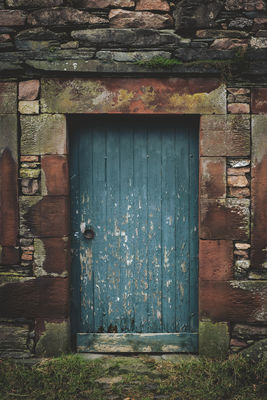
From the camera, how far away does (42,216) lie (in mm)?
3279

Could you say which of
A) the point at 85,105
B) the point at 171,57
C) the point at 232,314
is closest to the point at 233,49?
the point at 171,57

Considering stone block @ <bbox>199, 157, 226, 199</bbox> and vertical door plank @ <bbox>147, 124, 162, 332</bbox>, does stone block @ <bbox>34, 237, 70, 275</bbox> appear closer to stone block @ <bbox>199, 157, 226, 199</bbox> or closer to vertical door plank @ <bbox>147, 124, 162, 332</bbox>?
vertical door plank @ <bbox>147, 124, 162, 332</bbox>

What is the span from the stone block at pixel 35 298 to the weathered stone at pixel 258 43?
2.86m

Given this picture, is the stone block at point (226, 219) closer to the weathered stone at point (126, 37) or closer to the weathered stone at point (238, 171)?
the weathered stone at point (238, 171)

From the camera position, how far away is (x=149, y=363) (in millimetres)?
3275

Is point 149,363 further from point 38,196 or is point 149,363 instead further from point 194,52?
point 194,52

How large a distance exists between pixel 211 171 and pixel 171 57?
1.14 metres

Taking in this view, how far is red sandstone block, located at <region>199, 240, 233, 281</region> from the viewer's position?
128 inches

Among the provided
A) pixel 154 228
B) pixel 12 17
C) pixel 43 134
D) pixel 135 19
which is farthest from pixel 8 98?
pixel 154 228

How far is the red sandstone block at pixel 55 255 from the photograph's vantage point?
3279 mm

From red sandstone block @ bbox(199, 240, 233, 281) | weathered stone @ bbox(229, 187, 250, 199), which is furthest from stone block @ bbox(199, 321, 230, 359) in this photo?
weathered stone @ bbox(229, 187, 250, 199)

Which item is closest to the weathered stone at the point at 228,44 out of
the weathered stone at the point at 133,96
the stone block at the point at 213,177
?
the weathered stone at the point at 133,96

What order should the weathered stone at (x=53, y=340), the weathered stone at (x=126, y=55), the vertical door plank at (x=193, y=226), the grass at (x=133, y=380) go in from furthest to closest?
1. the vertical door plank at (x=193, y=226)
2. the weathered stone at (x=53, y=340)
3. the weathered stone at (x=126, y=55)
4. the grass at (x=133, y=380)

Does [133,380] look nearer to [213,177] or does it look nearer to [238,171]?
[213,177]
